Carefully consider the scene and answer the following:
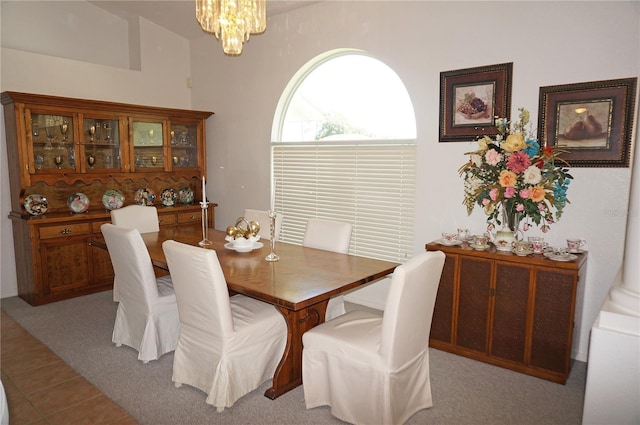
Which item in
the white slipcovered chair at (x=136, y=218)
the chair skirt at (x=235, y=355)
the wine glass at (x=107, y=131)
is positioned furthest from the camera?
the wine glass at (x=107, y=131)

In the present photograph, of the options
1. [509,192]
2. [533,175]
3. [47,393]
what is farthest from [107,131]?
[533,175]

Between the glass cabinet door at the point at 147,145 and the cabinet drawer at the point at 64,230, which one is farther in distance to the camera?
the glass cabinet door at the point at 147,145

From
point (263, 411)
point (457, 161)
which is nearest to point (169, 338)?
point (263, 411)

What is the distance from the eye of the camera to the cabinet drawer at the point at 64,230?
4.13 m

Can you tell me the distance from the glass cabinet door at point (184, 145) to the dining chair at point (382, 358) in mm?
3605

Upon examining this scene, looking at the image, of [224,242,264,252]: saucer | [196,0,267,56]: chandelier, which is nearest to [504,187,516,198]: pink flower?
[224,242,264,252]: saucer

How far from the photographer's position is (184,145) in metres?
5.45

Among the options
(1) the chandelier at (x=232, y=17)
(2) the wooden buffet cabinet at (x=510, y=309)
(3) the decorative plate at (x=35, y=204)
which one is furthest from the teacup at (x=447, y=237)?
(3) the decorative plate at (x=35, y=204)

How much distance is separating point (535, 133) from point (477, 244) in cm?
92

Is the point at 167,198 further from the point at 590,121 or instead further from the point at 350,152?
the point at 590,121

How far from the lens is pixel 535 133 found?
316 cm

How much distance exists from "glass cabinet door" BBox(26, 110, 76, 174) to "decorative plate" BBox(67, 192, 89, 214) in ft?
0.97

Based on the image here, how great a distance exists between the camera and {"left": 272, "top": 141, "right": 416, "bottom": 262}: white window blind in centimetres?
397

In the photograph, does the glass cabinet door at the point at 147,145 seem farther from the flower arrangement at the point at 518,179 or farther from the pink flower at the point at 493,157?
the pink flower at the point at 493,157
